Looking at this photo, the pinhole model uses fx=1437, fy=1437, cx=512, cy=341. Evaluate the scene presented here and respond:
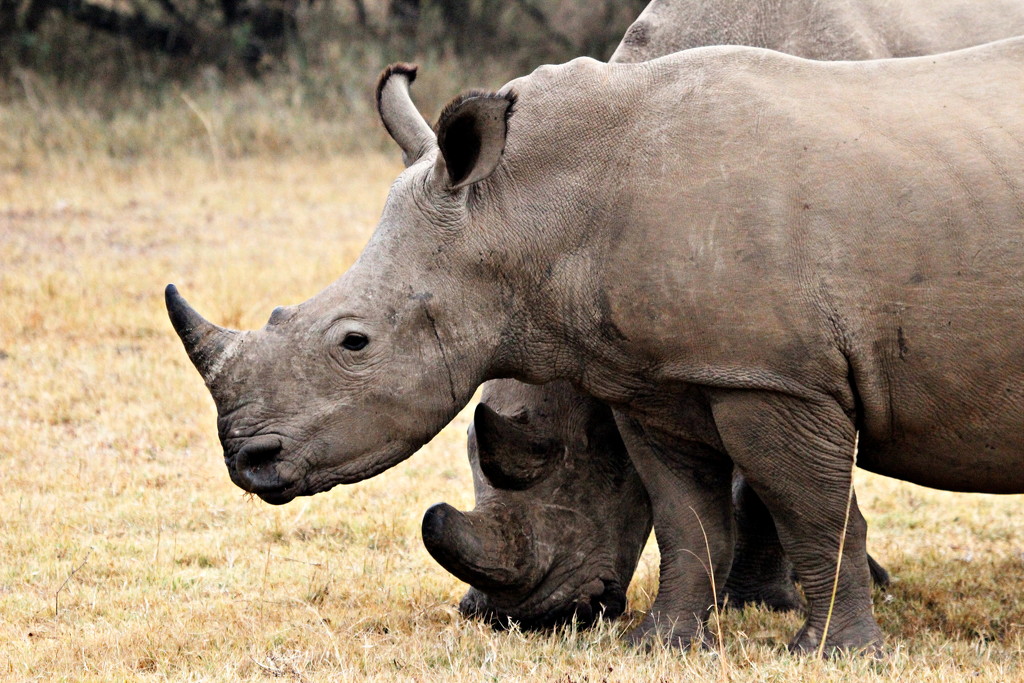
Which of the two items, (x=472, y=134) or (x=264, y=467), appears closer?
(x=264, y=467)

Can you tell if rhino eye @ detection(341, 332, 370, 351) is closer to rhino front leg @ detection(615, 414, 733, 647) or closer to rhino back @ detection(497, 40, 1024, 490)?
rhino back @ detection(497, 40, 1024, 490)

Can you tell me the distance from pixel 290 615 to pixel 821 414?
2.27 metres

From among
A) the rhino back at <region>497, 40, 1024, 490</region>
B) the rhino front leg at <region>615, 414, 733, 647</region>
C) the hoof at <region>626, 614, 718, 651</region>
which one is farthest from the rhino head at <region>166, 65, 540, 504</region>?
the hoof at <region>626, 614, 718, 651</region>

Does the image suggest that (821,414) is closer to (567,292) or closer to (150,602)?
(567,292)

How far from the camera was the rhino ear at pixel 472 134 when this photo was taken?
4680mm

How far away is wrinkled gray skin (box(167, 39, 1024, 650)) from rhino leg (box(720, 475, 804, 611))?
1065 millimetres

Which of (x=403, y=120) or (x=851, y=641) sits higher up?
(x=403, y=120)

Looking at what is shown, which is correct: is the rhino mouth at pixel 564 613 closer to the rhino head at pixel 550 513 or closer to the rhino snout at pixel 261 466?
the rhino head at pixel 550 513

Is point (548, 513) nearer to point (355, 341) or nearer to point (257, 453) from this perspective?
point (355, 341)

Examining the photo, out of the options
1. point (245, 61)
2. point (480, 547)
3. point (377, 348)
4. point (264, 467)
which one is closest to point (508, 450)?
point (480, 547)

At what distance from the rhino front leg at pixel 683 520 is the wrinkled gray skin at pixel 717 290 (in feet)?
0.80

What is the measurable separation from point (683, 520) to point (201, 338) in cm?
187

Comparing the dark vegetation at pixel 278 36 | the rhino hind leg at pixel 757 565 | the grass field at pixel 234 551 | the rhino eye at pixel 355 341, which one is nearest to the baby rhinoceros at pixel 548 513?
the grass field at pixel 234 551

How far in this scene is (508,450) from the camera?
5.35 m
